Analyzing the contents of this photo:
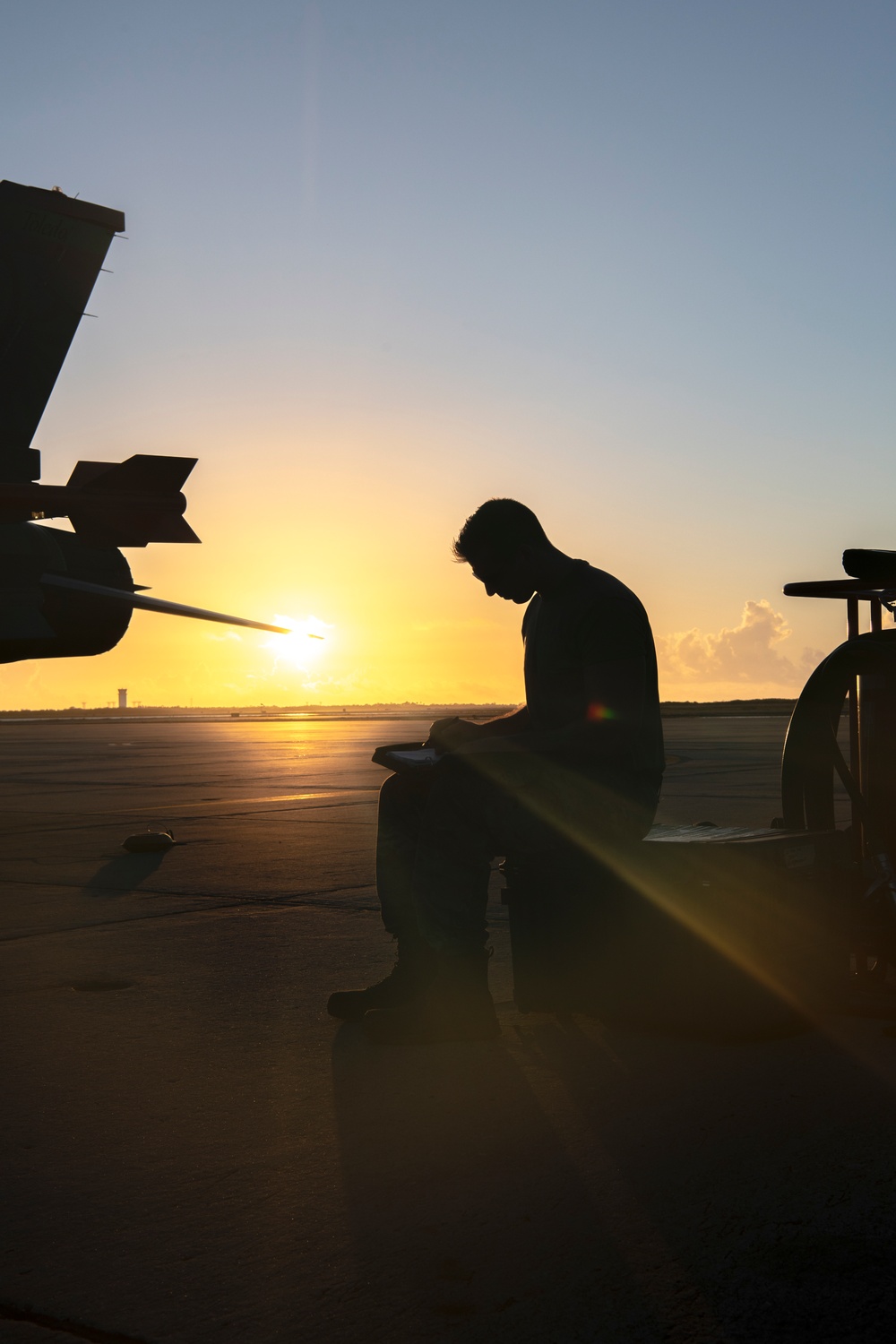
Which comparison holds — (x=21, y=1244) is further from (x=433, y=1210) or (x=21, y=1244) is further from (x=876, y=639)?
(x=876, y=639)

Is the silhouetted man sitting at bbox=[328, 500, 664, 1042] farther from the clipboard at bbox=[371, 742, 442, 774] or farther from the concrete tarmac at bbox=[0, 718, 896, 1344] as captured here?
the concrete tarmac at bbox=[0, 718, 896, 1344]

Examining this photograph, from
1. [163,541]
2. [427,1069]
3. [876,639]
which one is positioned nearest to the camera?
[427,1069]

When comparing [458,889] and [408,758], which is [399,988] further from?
[408,758]

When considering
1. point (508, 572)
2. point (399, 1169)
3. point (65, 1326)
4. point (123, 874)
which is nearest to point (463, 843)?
point (508, 572)

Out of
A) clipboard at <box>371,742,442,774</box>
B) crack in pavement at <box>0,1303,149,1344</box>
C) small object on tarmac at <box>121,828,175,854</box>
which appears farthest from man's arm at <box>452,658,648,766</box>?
small object on tarmac at <box>121,828,175,854</box>

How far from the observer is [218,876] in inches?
274

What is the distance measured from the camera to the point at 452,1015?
3471mm

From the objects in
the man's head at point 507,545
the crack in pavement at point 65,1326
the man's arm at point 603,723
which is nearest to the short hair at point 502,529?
the man's head at point 507,545

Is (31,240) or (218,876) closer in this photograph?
(218,876)

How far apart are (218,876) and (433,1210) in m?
4.90

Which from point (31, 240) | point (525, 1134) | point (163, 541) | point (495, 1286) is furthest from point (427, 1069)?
point (31, 240)

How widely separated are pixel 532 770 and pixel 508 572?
0.67 m

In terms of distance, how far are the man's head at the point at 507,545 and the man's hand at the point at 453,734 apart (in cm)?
49

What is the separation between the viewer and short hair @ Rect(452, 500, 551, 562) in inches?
142
